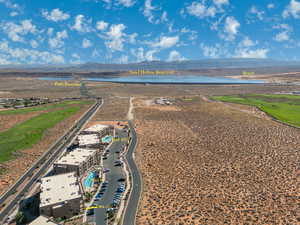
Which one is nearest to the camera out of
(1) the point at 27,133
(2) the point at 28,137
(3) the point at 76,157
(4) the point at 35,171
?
(3) the point at 76,157

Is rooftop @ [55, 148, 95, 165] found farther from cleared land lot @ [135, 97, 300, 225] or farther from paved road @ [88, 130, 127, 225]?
cleared land lot @ [135, 97, 300, 225]

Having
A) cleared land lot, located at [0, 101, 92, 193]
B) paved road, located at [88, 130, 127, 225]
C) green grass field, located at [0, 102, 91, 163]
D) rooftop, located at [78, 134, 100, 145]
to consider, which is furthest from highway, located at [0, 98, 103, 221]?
paved road, located at [88, 130, 127, 225]

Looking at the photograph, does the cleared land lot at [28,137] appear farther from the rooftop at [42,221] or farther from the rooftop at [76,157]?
the rooftop at [42,221]

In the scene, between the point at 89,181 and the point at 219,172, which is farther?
the point at 219,172

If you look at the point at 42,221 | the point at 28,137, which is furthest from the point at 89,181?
the point at 28,137

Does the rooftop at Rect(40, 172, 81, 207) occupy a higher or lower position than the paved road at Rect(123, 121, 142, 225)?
higher

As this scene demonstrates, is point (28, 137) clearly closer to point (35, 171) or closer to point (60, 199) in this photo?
point (35, 171)
